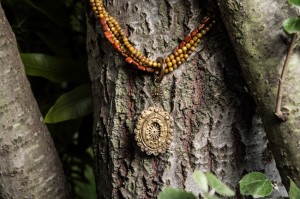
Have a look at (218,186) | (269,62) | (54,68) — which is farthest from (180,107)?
(54,68)

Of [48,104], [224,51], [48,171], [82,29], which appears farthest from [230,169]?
[82,29]

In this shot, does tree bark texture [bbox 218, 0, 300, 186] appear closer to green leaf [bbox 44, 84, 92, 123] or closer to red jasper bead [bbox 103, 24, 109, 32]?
red jasper bead [bbox 103, 24, 109, 32]

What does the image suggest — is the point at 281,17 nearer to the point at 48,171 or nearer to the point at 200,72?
the point at 200,72

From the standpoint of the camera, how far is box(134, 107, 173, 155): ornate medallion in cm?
81

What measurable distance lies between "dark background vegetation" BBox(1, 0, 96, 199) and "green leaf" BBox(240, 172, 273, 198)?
613 millimetres

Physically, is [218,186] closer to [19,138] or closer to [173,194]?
[173,194]

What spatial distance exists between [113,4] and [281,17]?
0.31m

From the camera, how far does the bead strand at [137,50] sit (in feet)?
2.63

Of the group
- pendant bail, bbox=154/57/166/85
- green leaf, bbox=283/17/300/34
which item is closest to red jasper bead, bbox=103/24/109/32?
pendant bail, bbox=154/57/166/85

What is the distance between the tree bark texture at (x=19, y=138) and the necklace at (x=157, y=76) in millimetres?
225

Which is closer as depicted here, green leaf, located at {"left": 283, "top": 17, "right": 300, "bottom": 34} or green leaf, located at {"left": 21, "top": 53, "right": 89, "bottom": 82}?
green leaf, located at {"left": 283, "top": 17, "right": 300, "bottom": 34}

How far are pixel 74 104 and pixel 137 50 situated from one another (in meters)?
0.34

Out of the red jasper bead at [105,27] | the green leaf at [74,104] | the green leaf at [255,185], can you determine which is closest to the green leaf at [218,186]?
the green leaf at [255,185]

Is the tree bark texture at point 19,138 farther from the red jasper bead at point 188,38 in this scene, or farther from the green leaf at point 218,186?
the green leaf at point 218,186
